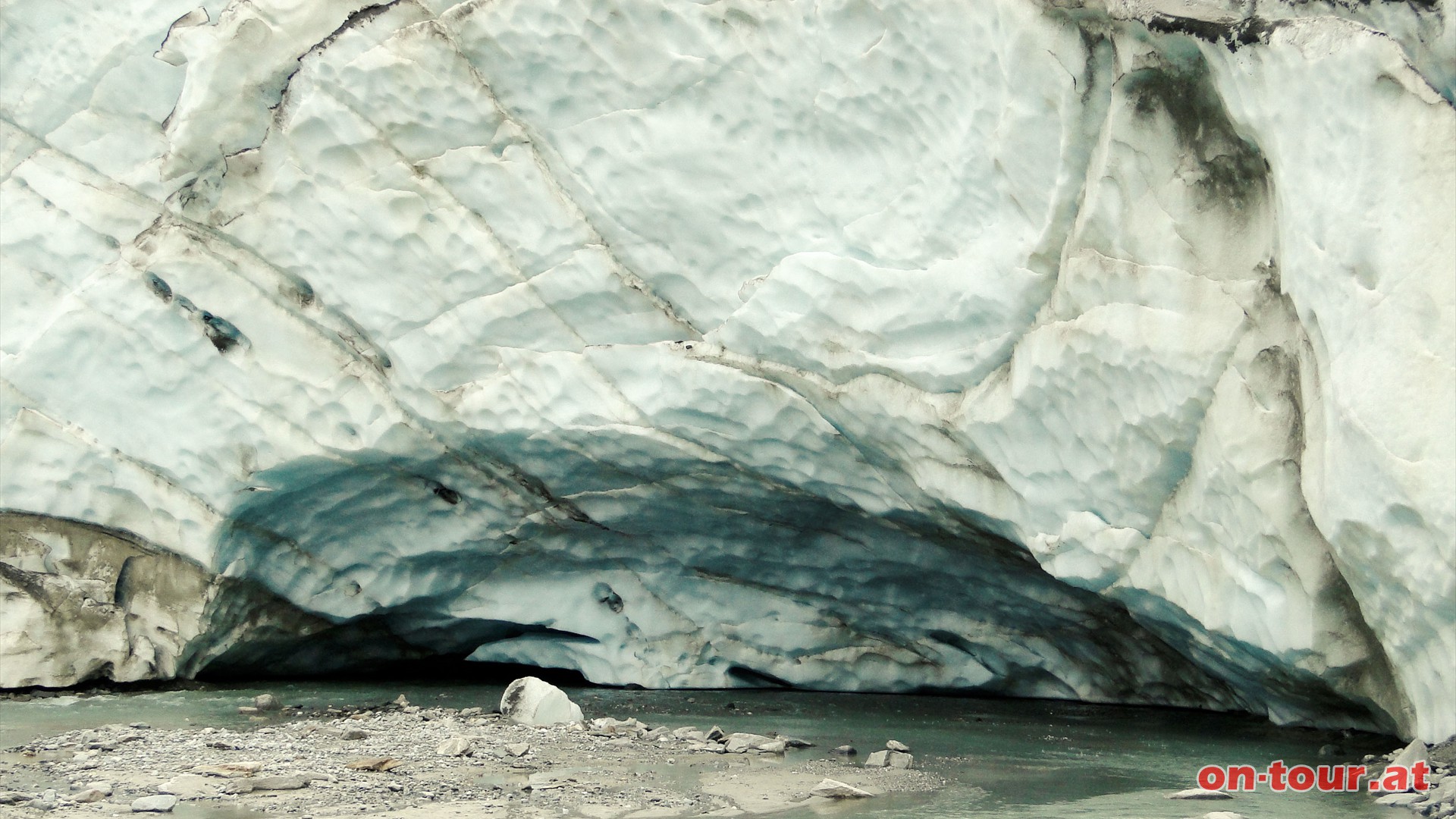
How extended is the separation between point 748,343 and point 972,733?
262 cm

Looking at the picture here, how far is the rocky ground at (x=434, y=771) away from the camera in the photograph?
5.36 metres

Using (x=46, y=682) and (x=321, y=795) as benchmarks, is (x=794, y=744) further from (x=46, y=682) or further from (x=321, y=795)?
(x=46, y=682)

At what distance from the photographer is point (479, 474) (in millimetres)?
9750

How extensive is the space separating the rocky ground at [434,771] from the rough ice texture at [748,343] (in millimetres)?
1960

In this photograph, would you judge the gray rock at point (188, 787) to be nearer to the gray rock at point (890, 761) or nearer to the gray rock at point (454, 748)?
the gray rock at point (454, 748)

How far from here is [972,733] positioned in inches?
311

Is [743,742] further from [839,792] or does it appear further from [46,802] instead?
[46,802]

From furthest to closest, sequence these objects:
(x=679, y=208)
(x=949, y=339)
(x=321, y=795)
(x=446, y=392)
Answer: (x=446, y=392)
(x=679, y=208)
(x=949, y=339)
(x=321, y=795)

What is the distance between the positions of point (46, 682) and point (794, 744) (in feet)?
→ 17.7

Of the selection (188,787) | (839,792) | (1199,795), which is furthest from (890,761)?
(188,787)

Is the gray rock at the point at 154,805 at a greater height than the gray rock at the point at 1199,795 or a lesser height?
lesser

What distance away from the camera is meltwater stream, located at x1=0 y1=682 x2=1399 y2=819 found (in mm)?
5480

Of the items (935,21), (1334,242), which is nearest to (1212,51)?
(1334,242)

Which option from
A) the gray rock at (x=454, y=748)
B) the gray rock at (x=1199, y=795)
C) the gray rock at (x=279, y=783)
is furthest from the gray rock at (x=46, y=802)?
the gray rock at (x=1199, y=795)
